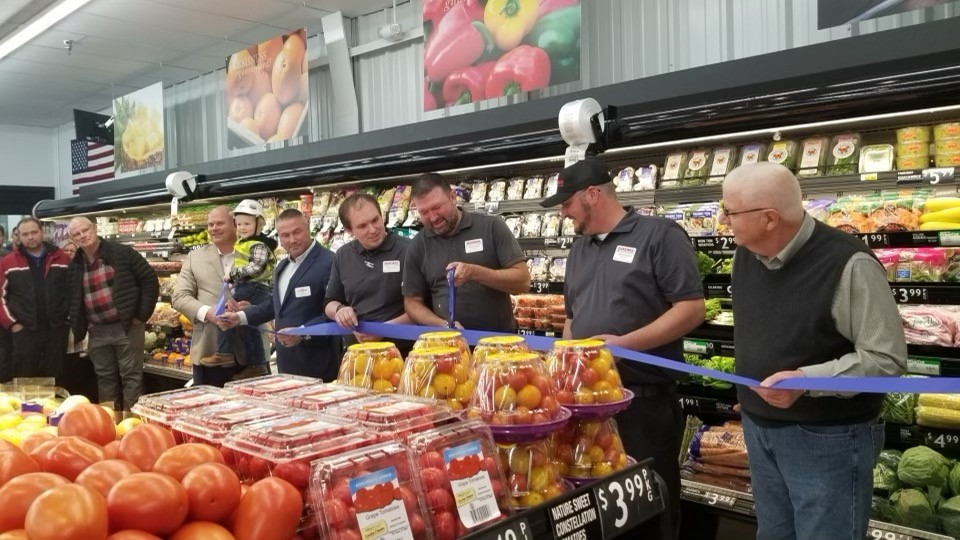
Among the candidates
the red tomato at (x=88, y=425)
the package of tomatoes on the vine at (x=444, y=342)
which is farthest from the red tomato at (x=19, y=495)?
the package of tomatoes on the vine at (x=444, y=342)

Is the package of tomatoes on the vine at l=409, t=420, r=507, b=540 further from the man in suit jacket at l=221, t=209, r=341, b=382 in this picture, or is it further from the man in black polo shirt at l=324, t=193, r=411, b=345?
the man in suit jacket at l=221, t=209, r=341, b=382

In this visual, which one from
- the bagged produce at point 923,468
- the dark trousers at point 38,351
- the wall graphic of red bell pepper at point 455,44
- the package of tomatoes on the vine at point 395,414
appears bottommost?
the bagged produce at point 923,468

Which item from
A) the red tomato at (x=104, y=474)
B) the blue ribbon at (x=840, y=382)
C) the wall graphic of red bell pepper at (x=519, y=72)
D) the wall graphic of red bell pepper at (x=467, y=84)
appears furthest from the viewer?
the wall graphic of red bell pepper at (x=467, y=84)

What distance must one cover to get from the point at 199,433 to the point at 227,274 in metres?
3.62

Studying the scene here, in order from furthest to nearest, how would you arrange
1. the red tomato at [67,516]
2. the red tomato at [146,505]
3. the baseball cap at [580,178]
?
1. the baseball cap at [580,178]
2. the red tomato at [146,505]
3. the red tomato at [67,516]

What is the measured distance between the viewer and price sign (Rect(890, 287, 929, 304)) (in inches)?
136

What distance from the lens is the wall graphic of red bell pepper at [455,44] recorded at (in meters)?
5.39

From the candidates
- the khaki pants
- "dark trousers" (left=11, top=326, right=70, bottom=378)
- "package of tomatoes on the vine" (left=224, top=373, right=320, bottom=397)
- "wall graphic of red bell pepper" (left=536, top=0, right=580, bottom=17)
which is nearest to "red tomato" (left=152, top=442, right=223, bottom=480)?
"package of tomatoes on the vine" (left=224, top=373, right=320, bottom=397)

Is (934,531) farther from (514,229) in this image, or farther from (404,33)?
(404,33)

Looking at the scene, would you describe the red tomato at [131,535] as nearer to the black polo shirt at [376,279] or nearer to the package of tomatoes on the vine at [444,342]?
the package of tomatoes on the vine at [444,342]

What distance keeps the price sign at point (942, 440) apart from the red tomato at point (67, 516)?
144 inches

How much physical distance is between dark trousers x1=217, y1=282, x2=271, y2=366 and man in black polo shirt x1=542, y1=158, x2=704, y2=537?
2.59m

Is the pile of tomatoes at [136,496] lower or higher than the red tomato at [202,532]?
higher

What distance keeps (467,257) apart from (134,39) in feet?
21.9
